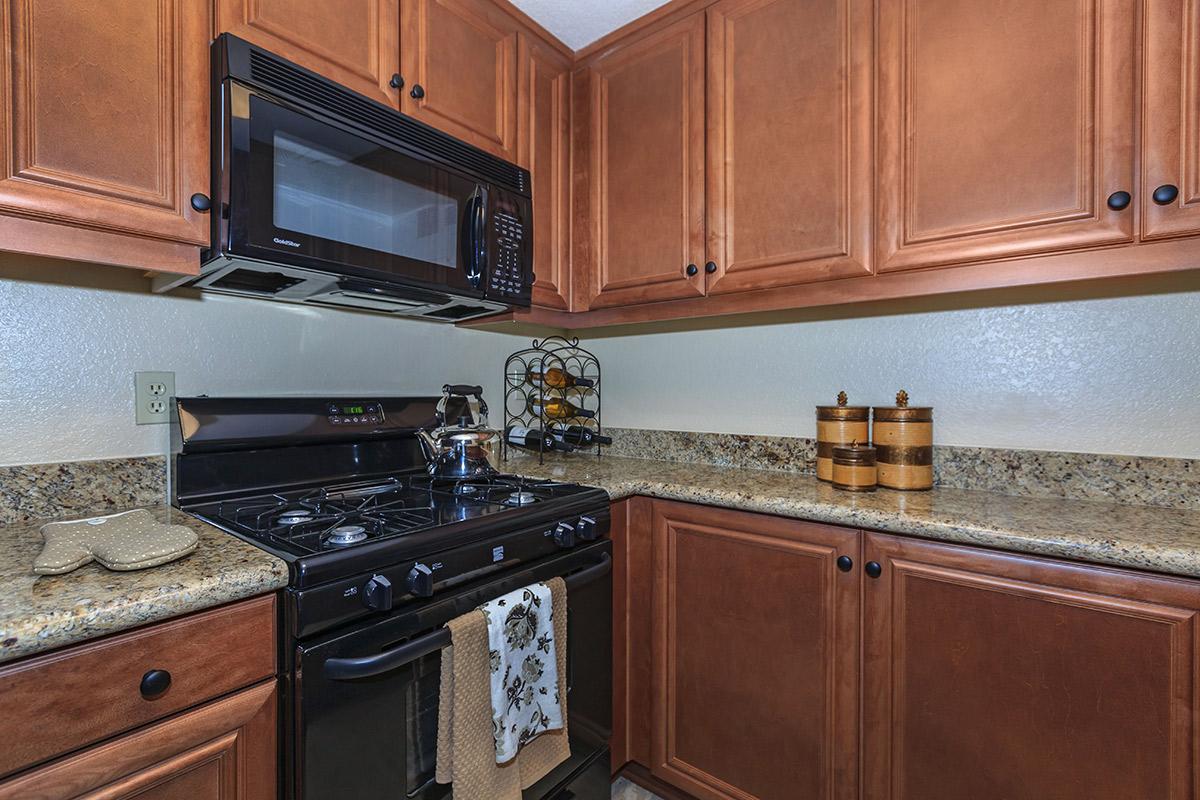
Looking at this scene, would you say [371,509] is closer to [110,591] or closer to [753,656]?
[110,591]

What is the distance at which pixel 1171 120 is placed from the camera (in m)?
1.03

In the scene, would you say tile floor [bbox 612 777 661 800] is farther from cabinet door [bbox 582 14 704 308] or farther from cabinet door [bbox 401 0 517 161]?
cabinet door [bbox 401 0 517 161]

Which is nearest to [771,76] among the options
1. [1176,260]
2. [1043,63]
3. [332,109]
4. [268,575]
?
[1043,63]

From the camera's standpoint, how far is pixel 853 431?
1.54 m

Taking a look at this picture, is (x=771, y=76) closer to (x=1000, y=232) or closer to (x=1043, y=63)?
(x=1043, y=63)

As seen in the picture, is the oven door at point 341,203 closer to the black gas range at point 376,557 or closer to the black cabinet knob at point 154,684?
the black gas range at point 376,557

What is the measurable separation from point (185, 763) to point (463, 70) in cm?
163

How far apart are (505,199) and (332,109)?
50 centimetres

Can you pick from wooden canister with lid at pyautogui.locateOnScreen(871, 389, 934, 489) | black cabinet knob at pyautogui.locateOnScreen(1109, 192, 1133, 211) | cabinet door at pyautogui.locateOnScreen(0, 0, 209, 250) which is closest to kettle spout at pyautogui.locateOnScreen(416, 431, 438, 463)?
cabinet door at pyautogui.locateOnScreen(0, 0, 209, 250)

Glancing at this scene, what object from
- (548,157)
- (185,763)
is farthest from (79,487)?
(548,157)

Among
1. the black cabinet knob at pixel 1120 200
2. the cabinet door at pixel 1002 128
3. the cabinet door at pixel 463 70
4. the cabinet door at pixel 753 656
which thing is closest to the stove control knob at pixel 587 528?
the cabinet door at pixel 753 656

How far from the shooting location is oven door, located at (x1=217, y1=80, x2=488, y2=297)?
3.47 ft

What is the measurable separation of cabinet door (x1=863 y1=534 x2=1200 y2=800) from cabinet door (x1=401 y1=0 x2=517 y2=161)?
4.85 ft

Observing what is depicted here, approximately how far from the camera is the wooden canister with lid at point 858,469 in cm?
144
